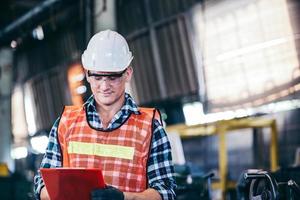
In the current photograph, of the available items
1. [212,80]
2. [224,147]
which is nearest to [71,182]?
[224,147]

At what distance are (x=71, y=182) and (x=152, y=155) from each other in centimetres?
44

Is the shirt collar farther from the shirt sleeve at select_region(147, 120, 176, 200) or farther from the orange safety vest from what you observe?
the shirt sleeve at select_region(147, 120, 176, 200)

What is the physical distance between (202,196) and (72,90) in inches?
270

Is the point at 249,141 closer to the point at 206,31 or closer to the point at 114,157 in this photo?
the point at 206,31

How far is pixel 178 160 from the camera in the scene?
4.72 meters

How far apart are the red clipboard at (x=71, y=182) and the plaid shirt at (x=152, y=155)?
200 millimetres

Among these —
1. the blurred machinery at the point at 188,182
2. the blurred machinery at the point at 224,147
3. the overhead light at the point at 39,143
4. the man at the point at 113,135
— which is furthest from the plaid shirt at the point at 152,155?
the overhead light at the point at 39,143

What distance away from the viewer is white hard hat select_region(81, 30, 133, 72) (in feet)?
8.11

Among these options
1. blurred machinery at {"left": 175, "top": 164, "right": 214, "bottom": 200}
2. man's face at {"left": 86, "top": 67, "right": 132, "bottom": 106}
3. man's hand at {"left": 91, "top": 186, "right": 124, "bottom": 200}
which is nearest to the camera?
man's hand at {"left": 91, "top": 186, "right": 124, "bottom": 200}

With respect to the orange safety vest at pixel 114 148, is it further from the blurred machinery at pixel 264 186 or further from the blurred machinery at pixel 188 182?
the blurred machinery at pixel 188 182

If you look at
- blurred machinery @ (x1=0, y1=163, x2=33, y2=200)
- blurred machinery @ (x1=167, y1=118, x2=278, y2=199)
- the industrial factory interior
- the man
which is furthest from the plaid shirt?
blurred machinery @ (x1=0, y1=163, x2=33, y2=200)

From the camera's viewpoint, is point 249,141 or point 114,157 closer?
point 114,157

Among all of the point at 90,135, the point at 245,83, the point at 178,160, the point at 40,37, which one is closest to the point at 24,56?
the point at 40,37

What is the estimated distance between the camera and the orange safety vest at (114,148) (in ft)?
7.86
